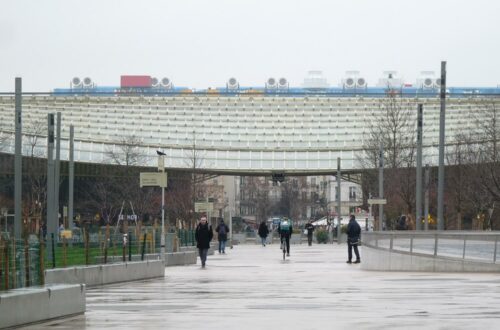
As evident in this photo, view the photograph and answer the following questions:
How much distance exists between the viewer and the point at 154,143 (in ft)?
518

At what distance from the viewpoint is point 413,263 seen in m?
37.8

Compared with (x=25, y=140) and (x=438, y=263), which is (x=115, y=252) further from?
(x=25, y=140)

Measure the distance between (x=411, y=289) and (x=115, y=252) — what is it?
10587 mm

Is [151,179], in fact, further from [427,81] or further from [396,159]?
[427,81]

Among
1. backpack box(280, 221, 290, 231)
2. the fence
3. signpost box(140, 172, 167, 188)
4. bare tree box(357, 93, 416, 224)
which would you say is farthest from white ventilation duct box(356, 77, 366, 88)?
the fence

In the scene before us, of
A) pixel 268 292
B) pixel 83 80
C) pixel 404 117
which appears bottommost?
pixel 268 292

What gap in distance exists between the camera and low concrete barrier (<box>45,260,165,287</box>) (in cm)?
2805

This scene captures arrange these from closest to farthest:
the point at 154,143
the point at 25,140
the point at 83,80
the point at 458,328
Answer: the point at 458,328
the point at 25,140
the point at 154,143
the point at 83,80

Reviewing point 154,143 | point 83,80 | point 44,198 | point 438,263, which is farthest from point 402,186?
point 83,80

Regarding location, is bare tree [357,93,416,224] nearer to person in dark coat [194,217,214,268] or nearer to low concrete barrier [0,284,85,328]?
person in dark coat [194,217,214,268]

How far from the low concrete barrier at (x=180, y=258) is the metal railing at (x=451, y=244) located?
9.39m

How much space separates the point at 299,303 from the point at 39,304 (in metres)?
5.13

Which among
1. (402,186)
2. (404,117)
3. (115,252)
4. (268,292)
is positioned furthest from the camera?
(404,117)

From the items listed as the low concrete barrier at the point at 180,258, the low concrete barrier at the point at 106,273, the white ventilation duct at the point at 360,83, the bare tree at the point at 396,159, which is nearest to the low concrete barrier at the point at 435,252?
the low concrete barrier at the point at 106,273
